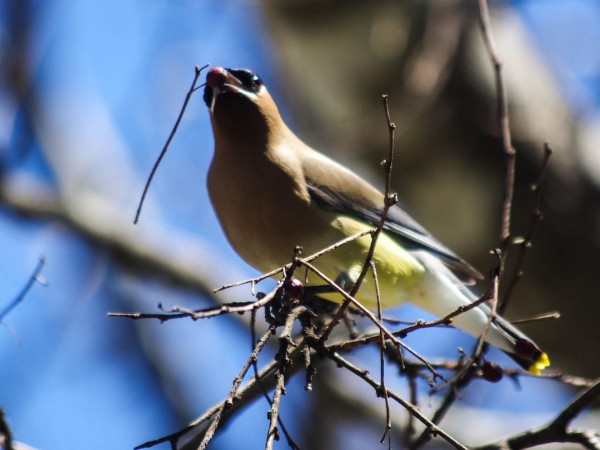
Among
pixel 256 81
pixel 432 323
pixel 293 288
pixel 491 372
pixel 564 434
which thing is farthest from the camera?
pixel 256 81

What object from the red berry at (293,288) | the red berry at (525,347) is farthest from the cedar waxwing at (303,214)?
the red berry at (293,288)

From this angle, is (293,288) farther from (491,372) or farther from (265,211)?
(265,211)

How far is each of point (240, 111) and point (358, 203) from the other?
0.66 metres

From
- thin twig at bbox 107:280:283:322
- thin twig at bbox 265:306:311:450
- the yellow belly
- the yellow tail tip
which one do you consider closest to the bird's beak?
the yellow belly

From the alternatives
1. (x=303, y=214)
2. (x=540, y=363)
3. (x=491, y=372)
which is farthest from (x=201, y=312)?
(x=540, y=363)

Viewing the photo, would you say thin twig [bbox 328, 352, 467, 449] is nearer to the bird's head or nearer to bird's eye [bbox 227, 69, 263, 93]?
the bird's head

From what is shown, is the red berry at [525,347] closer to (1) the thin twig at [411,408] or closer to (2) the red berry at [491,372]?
(2) the red berry at [491,372]

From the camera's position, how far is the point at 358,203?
395cm

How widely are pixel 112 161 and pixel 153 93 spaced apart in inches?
32.4

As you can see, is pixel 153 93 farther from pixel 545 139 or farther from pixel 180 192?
pixel 545 139

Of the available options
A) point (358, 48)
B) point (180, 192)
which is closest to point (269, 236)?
point (358, 48)

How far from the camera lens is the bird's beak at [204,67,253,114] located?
329 cm

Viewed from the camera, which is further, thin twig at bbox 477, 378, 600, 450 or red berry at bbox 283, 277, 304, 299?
thin twig at bbox 477, 378, 600, 450

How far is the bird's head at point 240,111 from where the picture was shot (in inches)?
148
